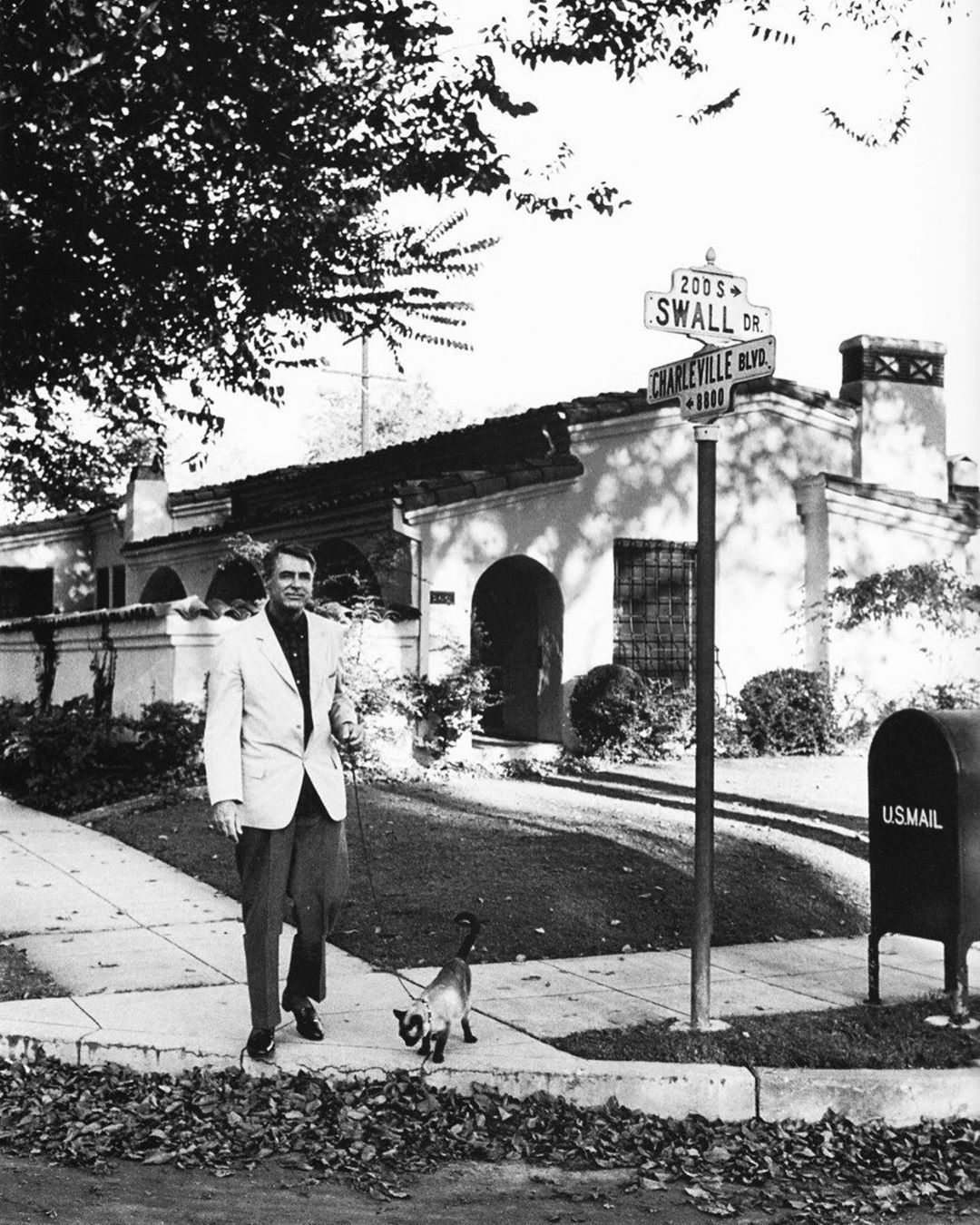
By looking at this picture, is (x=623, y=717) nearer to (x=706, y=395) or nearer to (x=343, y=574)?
(x=343, y=574)

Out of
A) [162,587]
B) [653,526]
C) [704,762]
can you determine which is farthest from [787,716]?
[704,762]

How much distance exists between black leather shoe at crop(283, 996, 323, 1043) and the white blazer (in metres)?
0.80

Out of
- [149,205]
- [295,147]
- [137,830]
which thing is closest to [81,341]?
[149,205]

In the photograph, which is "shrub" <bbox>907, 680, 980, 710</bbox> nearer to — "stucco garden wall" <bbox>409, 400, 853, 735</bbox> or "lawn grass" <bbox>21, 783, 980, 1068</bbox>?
"stucco garden wall" <bbox>409, 400, 853, 735</bbox>

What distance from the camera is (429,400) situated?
82125mm

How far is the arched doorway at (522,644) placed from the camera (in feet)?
58.6

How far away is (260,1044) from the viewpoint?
5.86m

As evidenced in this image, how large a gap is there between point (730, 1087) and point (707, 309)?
319 centimetres

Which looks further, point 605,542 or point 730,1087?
point 605,542

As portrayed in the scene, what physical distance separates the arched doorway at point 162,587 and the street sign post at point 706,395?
20237mm

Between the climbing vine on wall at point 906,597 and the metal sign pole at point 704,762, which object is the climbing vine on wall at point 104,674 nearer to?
the climbing vine on wall at point 906,597

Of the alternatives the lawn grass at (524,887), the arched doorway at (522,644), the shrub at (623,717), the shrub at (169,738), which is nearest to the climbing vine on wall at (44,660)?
the shrub at (169,738)

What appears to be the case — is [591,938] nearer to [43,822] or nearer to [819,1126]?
[819,1126]

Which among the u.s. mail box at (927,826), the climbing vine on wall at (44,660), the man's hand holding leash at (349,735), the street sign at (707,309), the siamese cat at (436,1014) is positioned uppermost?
the street sign at (707,309)
